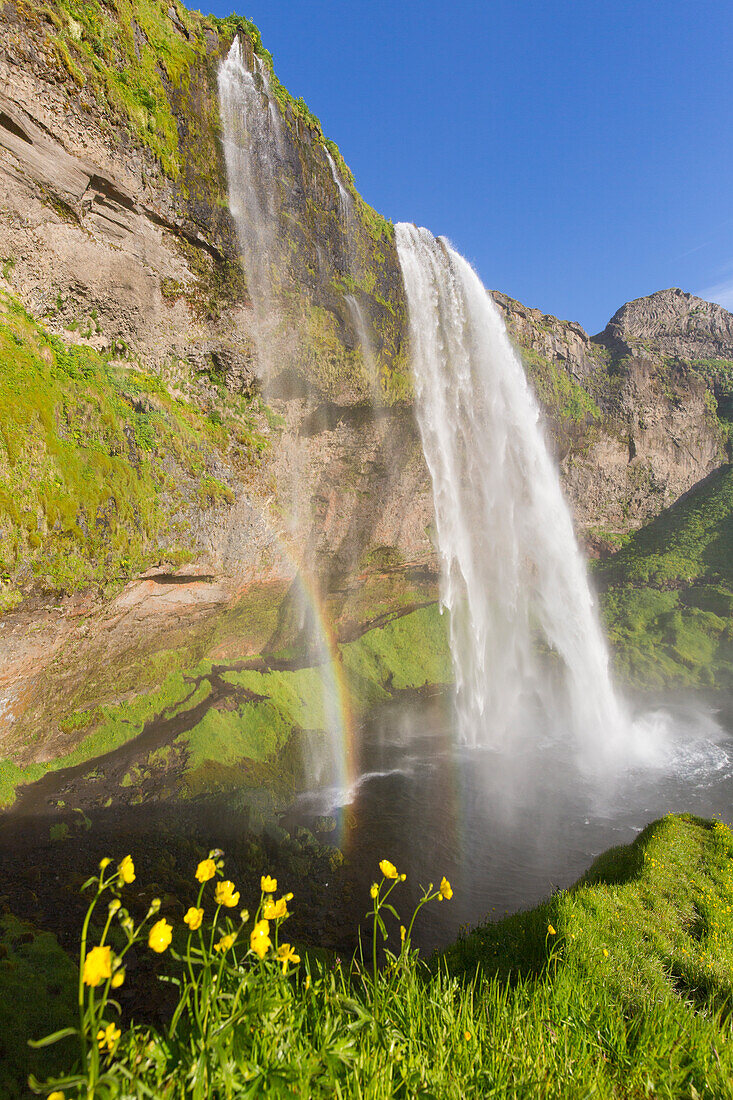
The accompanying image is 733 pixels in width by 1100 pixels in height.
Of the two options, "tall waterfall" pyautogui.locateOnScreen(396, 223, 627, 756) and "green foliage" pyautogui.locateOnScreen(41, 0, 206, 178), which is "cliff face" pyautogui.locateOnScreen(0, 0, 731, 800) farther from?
"tall waterfall" pyautogui.locateOnScreen(396, 223, 627, 756)

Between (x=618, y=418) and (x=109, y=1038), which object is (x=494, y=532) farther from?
(x=109, y=1038)

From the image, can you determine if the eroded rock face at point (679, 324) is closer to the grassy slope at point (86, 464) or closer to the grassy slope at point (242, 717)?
the grassy slope at point (242, 717)

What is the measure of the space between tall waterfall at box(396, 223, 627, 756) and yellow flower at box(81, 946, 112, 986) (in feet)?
56.1

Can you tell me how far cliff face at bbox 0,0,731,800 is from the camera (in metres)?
9.41

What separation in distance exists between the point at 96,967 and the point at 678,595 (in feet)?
107

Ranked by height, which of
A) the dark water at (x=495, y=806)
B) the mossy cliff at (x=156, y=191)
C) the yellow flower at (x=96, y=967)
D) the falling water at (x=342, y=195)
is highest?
the falling water at (x=342, y=195)

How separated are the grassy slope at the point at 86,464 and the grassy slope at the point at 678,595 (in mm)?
22751

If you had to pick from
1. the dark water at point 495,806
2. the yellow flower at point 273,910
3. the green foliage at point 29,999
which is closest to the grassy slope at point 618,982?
→ the yellow flower at point 273,910

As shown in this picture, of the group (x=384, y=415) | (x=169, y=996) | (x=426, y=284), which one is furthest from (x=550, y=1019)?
(x=426, y=284)

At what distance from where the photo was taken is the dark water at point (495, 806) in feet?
31.6

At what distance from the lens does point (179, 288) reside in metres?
12.2

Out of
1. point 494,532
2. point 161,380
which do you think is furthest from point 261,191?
point 494,532

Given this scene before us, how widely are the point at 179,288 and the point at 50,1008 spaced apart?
1366 centimetres

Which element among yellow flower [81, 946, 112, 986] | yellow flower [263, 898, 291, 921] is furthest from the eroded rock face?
yellow flower [81, 946, 112, 986]
